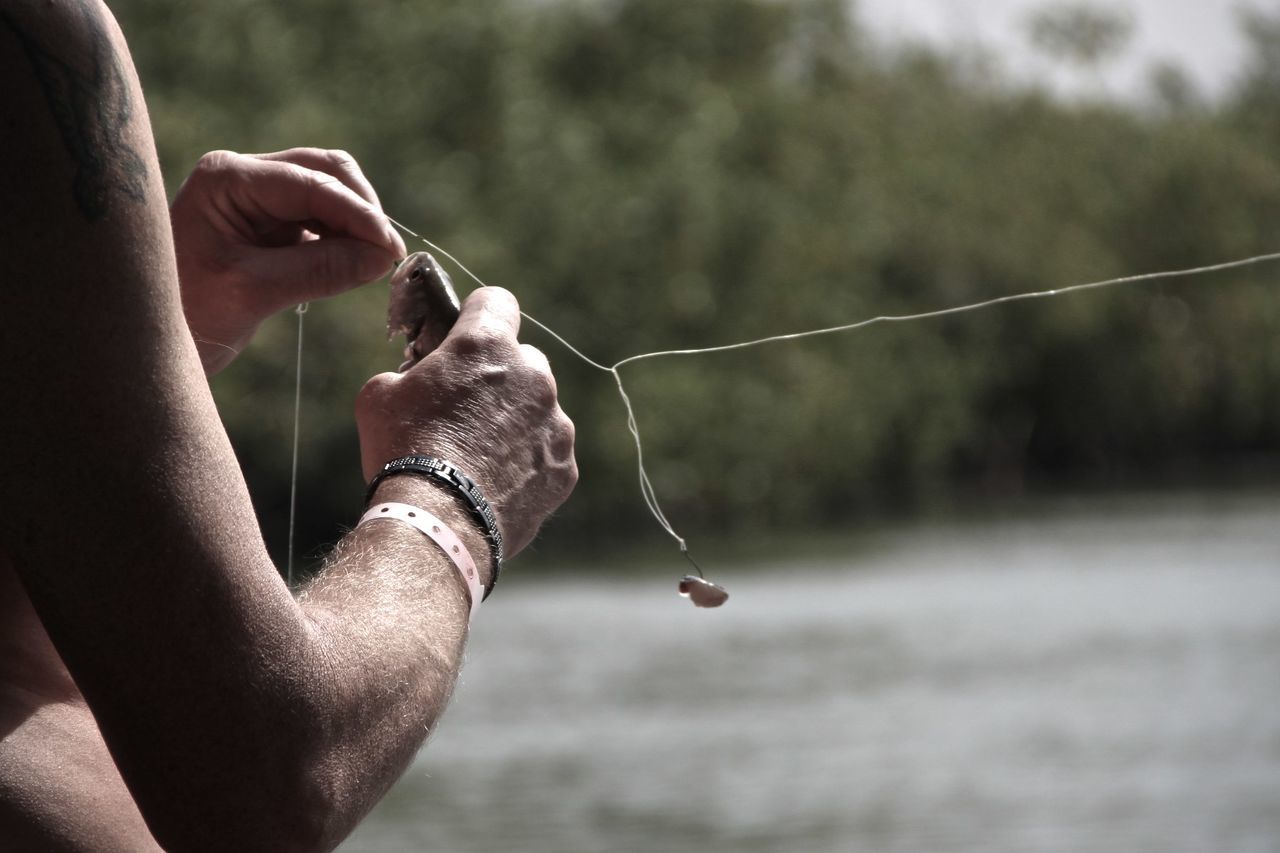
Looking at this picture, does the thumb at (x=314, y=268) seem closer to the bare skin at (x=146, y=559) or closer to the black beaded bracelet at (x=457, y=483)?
the black beaded bracelet at (x=457, y=483)

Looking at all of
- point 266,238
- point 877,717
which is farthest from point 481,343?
point 877,717

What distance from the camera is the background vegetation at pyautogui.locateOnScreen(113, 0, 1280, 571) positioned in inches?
1054

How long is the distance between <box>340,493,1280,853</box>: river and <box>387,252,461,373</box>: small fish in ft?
27.4

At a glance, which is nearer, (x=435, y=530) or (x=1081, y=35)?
(x=435, y=530)

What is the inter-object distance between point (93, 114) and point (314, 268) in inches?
27.3

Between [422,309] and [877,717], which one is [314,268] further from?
[877,717]

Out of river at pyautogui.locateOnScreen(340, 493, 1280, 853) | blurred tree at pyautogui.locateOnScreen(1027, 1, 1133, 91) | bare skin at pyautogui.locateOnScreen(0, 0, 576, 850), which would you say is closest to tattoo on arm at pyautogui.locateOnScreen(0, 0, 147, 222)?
bare skin at pyautogui.locateOnScreen(0, 0, 576, 850)

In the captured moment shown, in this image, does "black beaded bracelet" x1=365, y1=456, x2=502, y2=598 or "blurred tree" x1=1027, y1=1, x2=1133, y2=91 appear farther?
"blurred tree" x1=1027, y1=1, x2=1133, y2=91

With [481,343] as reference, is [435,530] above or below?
below

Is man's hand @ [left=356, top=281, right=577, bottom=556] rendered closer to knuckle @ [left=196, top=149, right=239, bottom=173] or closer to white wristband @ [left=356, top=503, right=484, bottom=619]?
white wristband @ [left=356, top=503, right=484, bottom=619]

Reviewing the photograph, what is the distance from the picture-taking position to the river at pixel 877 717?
10250 millimetres

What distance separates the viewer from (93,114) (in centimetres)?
109

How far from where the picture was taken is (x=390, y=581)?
1331 mm

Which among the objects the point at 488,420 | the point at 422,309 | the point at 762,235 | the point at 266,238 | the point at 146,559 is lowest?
the point at 146,559
